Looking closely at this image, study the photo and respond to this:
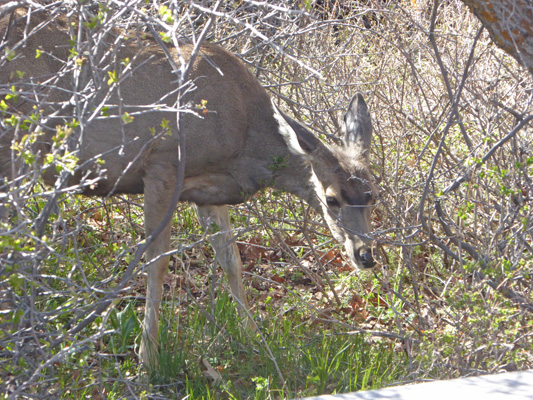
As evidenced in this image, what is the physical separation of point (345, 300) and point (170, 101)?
7.78ft

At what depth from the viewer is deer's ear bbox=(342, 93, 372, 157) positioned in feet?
20.1

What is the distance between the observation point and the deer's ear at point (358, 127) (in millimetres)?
6117

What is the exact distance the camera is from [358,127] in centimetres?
616

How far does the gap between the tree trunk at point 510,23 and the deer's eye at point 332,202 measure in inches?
89.2

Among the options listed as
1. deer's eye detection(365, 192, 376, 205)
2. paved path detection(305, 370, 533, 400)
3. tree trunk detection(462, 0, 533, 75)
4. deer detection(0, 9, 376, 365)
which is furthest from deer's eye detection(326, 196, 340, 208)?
paved path detection(305, 370, 533, 400)

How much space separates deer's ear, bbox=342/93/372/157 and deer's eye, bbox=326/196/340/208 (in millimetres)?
502

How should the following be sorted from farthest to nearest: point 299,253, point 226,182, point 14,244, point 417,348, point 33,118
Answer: point 299,253 < point 226,182 < point 417,348 < point 33,118 < point 14,244

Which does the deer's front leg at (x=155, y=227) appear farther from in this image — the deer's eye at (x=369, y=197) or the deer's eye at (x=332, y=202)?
the deer's eye at (x=369, y=197)

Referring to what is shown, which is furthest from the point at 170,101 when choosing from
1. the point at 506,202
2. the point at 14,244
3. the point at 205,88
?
the point at 14,244

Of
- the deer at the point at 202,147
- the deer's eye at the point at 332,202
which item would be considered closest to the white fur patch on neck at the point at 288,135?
the deer at the point at 202,147

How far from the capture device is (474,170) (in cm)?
505

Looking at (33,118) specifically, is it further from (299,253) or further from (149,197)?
(299,253)

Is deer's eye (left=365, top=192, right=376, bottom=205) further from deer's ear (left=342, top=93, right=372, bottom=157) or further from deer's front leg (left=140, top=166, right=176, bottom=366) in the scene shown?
deer's front leg (left=140, top=166, right=176, bottom=366)

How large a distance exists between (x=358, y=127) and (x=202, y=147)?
4.56 ft
